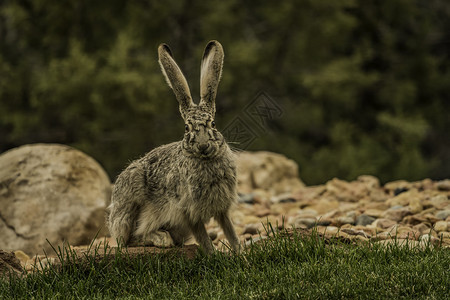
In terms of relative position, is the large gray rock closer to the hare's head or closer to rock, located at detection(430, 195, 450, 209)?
the hare's head

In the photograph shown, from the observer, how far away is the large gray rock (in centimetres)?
607

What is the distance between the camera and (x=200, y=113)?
4332mm

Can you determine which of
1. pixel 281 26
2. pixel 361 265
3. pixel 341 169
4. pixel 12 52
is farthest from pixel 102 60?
pixel 361 265

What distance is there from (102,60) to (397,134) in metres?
5.77

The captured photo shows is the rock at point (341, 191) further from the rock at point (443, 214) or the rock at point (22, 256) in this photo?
the rock at point (22, 256)

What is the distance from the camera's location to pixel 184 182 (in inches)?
175

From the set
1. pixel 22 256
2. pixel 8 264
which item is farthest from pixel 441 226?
pixel 22 256

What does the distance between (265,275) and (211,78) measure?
4.89ft

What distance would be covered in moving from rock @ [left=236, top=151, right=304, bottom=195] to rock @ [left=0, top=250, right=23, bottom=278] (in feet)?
14.1

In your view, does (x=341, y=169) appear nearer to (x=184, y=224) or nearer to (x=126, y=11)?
(x=126, y=11)

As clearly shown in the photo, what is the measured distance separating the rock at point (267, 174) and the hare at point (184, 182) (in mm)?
3760

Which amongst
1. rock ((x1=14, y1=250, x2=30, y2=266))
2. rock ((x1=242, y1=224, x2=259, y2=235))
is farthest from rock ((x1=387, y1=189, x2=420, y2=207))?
rock ((x1=14, y1=250, x2=30, y2=266))

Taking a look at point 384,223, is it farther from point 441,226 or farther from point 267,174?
point 267,174

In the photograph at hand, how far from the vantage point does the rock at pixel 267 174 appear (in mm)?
8703
